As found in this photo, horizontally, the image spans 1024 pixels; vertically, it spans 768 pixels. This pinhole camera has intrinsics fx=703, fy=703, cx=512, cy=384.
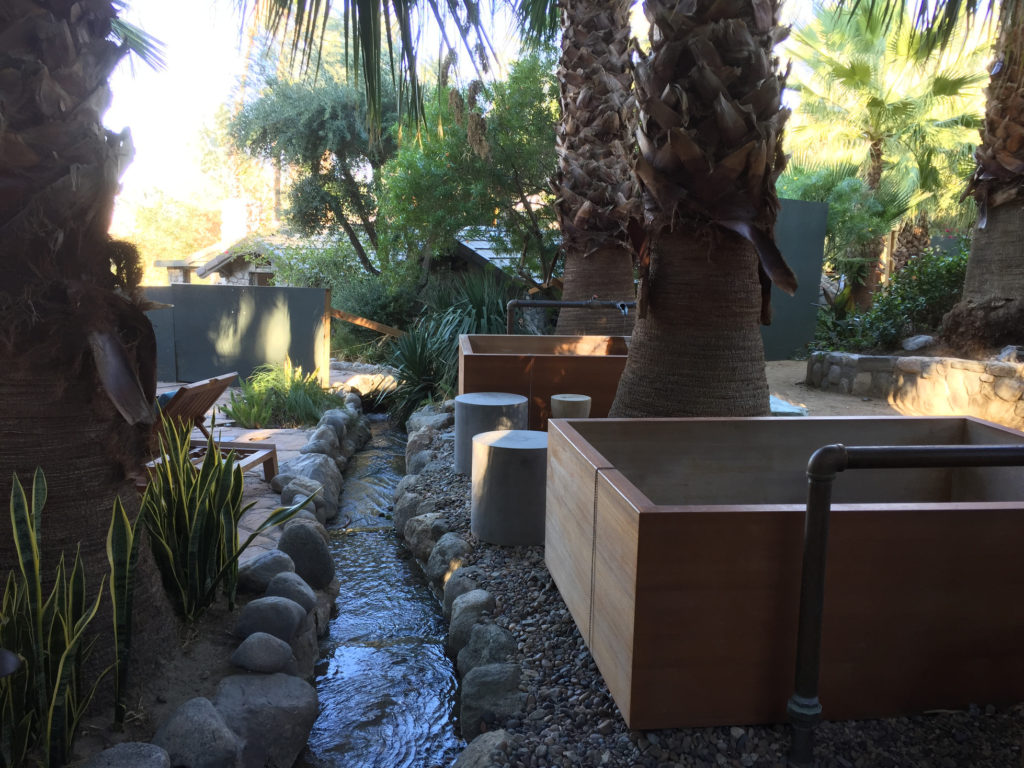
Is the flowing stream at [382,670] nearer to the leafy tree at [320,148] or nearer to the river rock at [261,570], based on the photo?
the river rock at [261,570]

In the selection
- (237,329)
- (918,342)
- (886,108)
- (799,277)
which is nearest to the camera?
(918,342)

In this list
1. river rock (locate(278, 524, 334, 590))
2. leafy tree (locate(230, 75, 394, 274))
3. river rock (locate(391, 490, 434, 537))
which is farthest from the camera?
leafy tree (locate(230, 75, 394, 274))

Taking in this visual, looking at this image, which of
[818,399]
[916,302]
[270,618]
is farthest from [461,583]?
[916,302]

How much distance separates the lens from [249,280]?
2502 centimetres

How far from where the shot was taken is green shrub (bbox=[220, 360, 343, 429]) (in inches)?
305

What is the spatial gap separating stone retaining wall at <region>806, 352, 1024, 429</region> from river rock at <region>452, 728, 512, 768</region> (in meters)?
5.19

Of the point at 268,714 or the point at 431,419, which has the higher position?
the point at 431,419

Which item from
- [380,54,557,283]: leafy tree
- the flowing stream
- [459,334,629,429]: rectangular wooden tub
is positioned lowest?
the flowing stream

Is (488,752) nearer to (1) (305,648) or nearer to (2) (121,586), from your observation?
(2) (121,586)

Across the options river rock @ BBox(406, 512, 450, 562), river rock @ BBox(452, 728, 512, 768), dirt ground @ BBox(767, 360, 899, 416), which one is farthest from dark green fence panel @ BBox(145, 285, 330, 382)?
river rock @ BBox(452, 728, 512, 768)

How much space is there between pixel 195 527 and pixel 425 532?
189cm

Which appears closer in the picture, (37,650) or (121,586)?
(37,650)

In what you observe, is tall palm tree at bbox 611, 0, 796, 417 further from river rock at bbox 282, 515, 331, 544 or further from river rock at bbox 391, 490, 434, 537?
river rock at bbox 282, 515, 331, 544

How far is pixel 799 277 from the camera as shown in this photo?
11.9 metres
